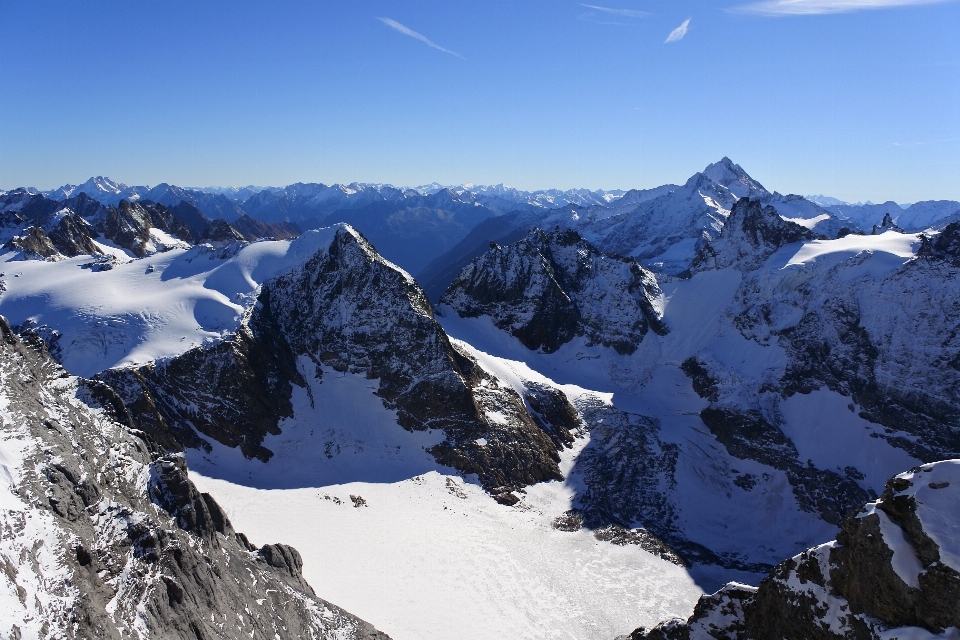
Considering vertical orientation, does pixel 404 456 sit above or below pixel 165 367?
below

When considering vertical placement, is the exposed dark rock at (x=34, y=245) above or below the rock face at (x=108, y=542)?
above

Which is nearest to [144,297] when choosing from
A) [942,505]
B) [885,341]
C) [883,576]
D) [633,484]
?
[633,484]

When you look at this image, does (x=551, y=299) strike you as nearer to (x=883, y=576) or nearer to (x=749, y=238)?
(x=749, y=238)

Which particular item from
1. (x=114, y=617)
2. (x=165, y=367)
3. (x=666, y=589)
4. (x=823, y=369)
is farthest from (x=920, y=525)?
(x=823, y=369)

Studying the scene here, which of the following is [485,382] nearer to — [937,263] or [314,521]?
[314,521]

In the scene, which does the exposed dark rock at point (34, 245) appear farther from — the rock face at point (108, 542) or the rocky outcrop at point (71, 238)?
the rock face at point (108, 542)

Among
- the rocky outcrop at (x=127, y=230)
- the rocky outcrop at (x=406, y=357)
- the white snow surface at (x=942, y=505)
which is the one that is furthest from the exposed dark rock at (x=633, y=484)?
the rocky outcrop at (x=127, y=230)
